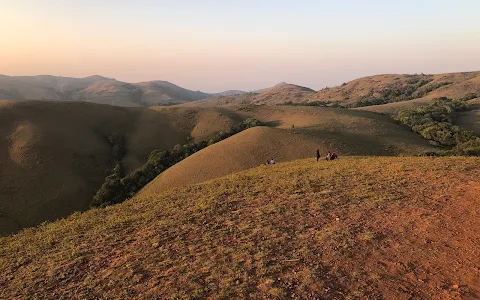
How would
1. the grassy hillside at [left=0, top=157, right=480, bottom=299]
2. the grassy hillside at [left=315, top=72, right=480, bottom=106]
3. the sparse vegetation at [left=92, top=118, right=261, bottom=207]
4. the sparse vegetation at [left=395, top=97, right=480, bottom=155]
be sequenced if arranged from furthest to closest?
the grassy hillside at [left=315, top=72, right=480, bottom=106] → the sparse vegetation at [left=395, top=97, right=480, bottom=155] → the sparse vegetation at [left=92, top=118, right=261, bottom=207] → the grassy hillside at [left=0, top=157, right=480, bottom=299]

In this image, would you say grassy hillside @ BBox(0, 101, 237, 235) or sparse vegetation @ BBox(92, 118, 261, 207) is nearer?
grassy hillside @ BBox(0, 101, 237, 235)

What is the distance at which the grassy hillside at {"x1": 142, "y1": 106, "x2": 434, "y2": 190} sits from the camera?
42.3m

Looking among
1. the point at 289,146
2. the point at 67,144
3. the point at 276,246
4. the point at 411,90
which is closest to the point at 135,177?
the point at 67,144

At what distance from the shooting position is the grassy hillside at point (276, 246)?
9234mm

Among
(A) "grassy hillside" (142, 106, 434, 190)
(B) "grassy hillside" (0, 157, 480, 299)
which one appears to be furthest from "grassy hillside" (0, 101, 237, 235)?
(B) "grassy hillside" (0, 157, 480, 299)

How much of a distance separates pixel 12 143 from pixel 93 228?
2106 inches

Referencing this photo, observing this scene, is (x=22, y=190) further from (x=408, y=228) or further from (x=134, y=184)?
(x=408, y=228)

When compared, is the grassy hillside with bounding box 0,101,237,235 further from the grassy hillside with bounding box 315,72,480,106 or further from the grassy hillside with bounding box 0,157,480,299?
the grassy hillside with bounding box 315,72,480,106

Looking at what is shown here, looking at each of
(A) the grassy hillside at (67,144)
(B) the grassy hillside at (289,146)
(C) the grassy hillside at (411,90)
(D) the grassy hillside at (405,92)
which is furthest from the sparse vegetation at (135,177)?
(C) the grassy hillside at (411,90)

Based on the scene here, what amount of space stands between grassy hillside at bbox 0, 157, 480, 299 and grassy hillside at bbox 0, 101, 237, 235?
27.2 meters

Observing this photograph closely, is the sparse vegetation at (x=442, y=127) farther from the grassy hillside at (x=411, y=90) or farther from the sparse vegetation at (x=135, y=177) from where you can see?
the grassy hillside at (x=411, y=90)

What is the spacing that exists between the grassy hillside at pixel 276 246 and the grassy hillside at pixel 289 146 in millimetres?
22035

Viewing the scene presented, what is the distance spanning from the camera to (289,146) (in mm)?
49031

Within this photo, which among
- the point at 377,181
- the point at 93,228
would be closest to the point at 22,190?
the point at 93,228
